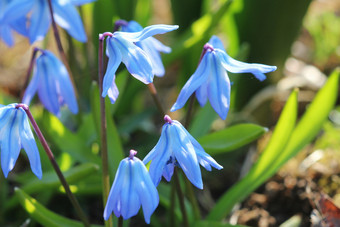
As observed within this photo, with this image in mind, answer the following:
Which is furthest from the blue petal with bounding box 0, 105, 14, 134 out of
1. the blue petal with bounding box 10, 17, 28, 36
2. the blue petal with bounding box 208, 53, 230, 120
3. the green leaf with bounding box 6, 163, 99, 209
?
the blue petal with bounding box 10, 17, 28, 36

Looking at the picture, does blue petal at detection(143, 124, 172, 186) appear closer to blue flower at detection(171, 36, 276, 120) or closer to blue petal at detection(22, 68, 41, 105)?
blue flower at detection(171, 36, 276, 120)

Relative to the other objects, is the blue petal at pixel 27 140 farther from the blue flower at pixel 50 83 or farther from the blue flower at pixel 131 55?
the blue flower at pixel 50 83

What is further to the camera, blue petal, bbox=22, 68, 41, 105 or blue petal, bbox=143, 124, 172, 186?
blue petal, bbox=22, 68, 41, 105

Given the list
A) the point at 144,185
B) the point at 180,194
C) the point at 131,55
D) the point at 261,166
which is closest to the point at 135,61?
the point at 131,55

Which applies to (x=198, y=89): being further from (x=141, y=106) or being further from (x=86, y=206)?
(x=141, y=106)

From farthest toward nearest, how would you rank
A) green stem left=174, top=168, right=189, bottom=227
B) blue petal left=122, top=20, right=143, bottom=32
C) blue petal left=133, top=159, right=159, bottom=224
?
blue petal left=122, top=20, right=143, bottom=32, green stem left=174, top=168, right=189, bottom=227, blue petal left=133, top=159, right=159, bottom=224

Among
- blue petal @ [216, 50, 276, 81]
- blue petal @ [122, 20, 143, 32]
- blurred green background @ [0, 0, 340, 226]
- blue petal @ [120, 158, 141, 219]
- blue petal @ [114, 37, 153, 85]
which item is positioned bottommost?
blurred green background @ [0, 0, 340, 226]
